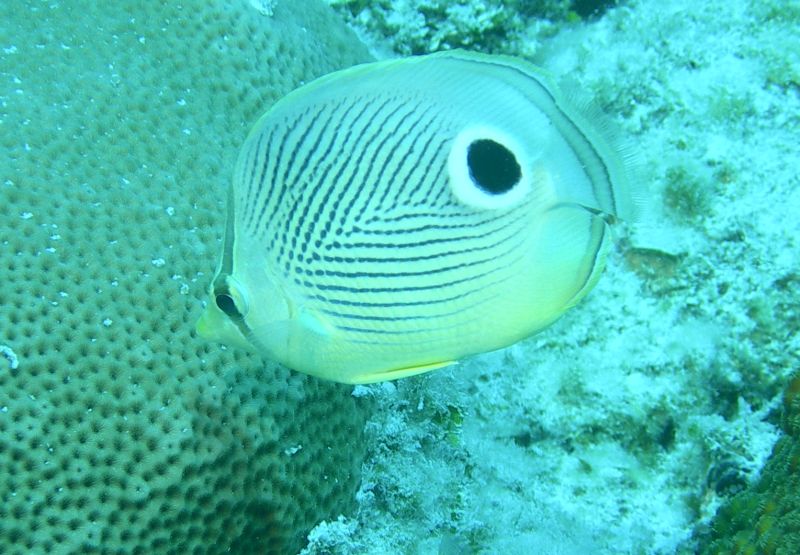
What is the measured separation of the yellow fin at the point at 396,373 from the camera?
1730 mm

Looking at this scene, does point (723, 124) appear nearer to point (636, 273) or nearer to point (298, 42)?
point (636, 273)

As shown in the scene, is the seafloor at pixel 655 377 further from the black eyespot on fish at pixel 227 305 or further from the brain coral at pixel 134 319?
the black eyespot on fish at pixel 227 305

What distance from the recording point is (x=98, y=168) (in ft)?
9.82

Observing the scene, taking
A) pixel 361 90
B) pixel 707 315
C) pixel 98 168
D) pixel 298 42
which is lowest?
pixel 98 168

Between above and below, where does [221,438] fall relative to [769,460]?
below

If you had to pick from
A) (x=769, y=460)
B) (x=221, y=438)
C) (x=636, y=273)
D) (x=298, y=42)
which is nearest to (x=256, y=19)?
(x=298, y=42)

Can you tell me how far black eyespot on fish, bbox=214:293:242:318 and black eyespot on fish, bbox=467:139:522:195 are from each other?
861mm

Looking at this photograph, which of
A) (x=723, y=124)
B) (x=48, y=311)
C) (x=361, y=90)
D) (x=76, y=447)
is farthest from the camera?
(x=723, y=124)

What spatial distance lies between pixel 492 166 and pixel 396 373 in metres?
0.69

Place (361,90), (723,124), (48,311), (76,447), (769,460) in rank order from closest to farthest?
(361,90) → (76,447) → (48,311) → (769,460) → (723,124)

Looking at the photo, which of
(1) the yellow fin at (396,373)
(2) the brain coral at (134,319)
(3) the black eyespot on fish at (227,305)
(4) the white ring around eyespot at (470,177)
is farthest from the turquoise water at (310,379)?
(4) the white ring around eyespot at (470,177)

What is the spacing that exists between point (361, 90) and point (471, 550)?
2.51 metres

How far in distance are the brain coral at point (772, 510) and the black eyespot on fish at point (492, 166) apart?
2.02 meters

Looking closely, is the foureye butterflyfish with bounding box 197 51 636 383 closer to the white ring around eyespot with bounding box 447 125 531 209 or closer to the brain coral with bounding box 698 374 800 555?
the white ring around eyespot with bounding box 447 125 531 209
